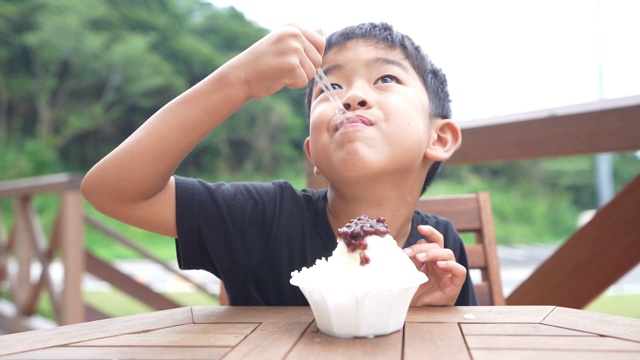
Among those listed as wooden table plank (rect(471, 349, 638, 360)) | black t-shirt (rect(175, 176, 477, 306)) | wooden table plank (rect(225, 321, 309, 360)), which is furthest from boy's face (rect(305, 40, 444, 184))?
wooden table plank (rect(471, 349, 638, 360))

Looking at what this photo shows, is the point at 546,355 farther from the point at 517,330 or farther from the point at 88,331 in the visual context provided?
the point at 88,331

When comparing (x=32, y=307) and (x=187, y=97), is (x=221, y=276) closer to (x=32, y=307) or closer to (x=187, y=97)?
(x=187, y=97)

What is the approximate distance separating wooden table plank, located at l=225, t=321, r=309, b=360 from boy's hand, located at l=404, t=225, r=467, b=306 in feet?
0.67

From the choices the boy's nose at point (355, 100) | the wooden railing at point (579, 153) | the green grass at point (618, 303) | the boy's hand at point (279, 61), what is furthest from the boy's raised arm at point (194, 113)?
the green grass at point (618, 303)

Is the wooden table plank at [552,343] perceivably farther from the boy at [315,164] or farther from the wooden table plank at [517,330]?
the boy at [315,164]

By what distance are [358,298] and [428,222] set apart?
24.1 inches

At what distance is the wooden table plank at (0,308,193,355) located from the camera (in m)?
0.62

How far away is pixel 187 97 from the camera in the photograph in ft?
2.83

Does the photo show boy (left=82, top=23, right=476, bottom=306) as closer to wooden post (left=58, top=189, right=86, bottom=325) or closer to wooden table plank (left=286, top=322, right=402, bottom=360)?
wooden table plank (left=286, top=322, right=402, bottom=360)

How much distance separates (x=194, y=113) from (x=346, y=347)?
1.47 feet

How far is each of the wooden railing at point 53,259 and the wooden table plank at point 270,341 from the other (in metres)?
2.09

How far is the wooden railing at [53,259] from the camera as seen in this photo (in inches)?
102

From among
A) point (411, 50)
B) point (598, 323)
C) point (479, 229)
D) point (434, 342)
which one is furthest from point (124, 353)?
point (479, 229)

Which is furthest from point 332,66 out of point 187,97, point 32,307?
point 32,307
